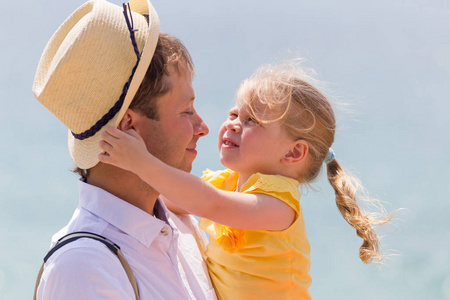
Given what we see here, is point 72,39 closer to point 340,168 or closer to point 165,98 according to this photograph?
point 165,98

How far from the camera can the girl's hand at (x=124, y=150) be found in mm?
2889

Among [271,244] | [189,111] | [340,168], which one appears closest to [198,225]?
[271,244]

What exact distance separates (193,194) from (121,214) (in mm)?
446

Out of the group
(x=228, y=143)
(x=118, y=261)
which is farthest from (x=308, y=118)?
(x=118, y=261)

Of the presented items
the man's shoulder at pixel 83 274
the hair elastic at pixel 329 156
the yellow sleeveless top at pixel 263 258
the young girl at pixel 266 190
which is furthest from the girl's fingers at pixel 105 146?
the hair elastic at pixel 329 156

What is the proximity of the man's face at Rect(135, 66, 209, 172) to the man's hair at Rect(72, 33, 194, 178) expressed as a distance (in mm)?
29

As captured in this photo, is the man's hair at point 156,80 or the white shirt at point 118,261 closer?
the white shirt at point 118,261

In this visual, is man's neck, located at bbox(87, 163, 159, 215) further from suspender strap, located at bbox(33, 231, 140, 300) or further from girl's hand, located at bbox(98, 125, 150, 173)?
suspender strap, located at bbox(33, 231, 140, 300)

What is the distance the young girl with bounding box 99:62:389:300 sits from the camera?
3.43m

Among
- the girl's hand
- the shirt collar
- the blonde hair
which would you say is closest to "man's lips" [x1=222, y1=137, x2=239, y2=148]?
the blonde hair

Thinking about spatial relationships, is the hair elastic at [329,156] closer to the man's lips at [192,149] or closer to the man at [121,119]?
the man's lips at [192,149]

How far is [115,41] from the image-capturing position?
10.3 ft

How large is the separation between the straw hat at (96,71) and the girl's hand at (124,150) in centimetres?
22

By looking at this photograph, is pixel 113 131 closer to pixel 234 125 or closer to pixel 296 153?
pixel 234 125
